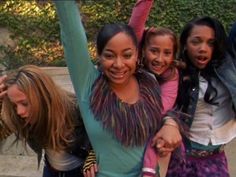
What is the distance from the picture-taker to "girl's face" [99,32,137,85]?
87.9 inches

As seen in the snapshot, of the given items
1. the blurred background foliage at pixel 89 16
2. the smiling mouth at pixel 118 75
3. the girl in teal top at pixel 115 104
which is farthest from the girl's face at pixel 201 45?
the blurred background foliage at pixel 89 16

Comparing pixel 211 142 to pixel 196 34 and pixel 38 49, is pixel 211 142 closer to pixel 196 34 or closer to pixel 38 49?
pixel 196 34

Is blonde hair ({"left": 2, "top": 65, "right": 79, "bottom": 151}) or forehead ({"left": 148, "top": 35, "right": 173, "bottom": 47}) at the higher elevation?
forehead ({"left": 148, "top": 35, "right": 173, "bottom": 47})

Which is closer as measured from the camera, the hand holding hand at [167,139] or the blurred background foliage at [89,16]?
the hand holding hand at [167,139]

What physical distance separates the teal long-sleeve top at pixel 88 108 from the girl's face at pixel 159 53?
31 centimetres

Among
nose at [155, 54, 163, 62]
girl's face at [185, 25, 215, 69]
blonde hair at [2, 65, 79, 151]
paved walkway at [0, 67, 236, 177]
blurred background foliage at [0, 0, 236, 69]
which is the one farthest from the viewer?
blurred background foliage at [0, 0, 236, 69]

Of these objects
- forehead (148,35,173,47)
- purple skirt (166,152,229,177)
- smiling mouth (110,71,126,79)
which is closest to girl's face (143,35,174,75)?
forehead (148,35,173,47)

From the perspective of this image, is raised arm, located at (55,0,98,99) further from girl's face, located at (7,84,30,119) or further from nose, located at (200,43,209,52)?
nose, located at (200,43,209,52)

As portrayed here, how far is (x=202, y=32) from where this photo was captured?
2592 millimetres

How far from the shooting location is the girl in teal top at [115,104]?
2234 mm

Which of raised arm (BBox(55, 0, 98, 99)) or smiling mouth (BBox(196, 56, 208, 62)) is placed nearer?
raised arm (BBox(55, 0, 98, 99))

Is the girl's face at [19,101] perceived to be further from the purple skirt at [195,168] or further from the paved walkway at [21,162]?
the paved walkway at [21,162]

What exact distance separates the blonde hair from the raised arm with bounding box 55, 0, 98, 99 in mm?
140

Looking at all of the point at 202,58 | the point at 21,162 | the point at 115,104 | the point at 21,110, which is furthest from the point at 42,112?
the point at 21,162
